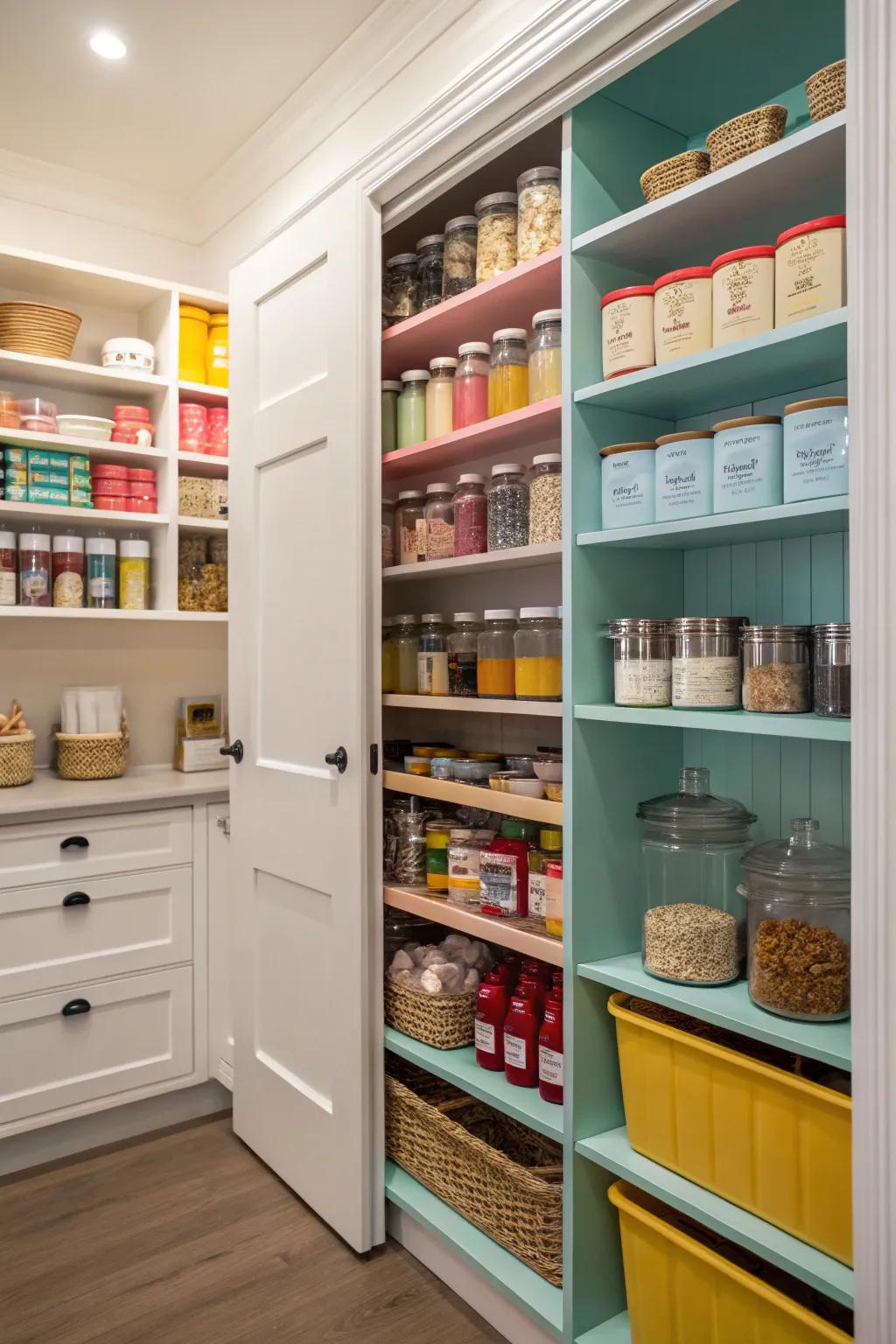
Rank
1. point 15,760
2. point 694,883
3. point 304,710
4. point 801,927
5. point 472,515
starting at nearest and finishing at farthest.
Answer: point 801,927
point 694,883
point 472,515
point 304,710
point 15,760

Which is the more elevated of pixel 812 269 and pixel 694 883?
pixel 812 269

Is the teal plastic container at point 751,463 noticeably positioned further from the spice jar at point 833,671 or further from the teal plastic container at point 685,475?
the spice jar at point 833,671

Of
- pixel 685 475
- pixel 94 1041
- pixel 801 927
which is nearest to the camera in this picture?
pixel 801 927

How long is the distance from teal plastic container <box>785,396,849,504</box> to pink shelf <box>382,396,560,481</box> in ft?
1.63

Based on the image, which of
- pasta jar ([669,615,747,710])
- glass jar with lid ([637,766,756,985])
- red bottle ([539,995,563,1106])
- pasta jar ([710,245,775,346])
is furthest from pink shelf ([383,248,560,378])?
red bottle ([539,995,563,1106])

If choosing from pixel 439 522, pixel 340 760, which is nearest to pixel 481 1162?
pixel 340 760

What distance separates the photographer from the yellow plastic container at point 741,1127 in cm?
128

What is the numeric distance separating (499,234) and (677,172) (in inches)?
19.3

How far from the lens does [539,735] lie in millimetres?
2223

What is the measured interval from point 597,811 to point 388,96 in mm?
1542

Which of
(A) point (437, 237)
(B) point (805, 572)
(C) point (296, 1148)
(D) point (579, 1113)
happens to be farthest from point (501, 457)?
(C) point (296, 1148)

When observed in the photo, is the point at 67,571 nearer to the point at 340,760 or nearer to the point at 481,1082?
the point at 340,760

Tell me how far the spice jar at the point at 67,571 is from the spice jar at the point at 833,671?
2.14 m

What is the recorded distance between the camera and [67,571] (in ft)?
8.89
